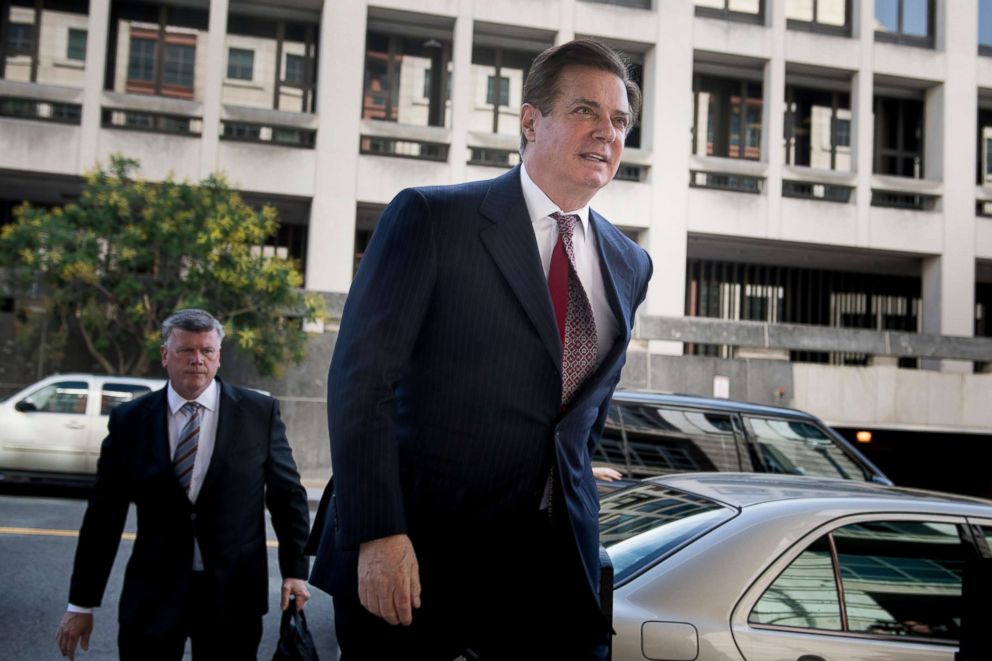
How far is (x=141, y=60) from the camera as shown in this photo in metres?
22.6

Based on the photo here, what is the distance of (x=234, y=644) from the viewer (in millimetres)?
3676

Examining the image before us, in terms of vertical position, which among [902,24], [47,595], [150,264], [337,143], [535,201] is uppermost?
[902,24]

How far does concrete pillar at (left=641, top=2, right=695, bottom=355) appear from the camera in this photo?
2262cm

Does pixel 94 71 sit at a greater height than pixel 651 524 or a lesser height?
greater

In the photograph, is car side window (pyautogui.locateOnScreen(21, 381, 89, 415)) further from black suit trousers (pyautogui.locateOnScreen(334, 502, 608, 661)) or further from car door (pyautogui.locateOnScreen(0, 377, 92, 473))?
black suit trousers (pyautogui.locateOnScreen(334, 502, 608, 661))

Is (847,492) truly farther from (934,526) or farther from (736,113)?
(736,113)

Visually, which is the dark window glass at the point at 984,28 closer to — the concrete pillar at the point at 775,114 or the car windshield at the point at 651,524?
the concrete pillar at the point at 775,114

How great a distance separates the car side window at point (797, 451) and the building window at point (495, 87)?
16.4 meters

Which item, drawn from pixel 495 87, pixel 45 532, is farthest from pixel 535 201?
pixel 495 87

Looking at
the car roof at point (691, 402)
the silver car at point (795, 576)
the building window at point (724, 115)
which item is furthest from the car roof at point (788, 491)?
the building window at point (724, 115)

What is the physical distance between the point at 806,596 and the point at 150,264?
50.9 feet

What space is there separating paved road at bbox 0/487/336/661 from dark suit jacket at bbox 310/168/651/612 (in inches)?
186

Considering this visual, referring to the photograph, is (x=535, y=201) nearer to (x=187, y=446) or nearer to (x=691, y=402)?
(x=187, y=446)

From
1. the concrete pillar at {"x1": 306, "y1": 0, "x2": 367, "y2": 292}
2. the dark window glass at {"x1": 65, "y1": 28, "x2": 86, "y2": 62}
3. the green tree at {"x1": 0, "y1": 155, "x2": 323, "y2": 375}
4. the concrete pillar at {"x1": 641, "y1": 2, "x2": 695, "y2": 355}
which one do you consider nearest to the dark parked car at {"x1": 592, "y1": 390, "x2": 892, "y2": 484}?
the green tree at {"x1": 0, "y1": 155, "x2": 323, "y2": 375}
